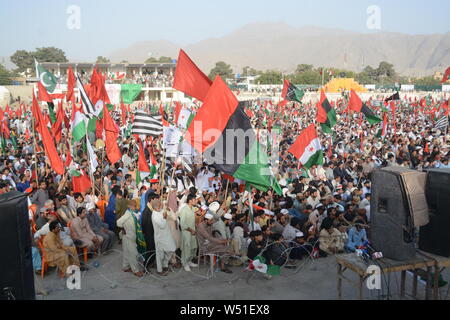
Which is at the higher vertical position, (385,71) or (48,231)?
(385,71)

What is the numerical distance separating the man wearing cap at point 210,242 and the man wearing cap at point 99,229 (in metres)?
1.83

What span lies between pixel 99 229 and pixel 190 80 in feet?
10.4

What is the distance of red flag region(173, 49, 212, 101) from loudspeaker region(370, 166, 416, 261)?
132 inches

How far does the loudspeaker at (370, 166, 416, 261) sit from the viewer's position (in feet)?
18.0

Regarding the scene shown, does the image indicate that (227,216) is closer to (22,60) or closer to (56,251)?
(56,251)

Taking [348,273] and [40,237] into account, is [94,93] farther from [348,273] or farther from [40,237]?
[348,273]

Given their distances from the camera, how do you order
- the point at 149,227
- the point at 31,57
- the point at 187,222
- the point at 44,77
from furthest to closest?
1. the point at 31,57
2. the point at 44,77
3. the point at 187,222
4. the point at 149,227

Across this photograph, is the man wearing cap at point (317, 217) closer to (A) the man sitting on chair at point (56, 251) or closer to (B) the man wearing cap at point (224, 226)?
(B) the man wearing cap at point (224, 226)

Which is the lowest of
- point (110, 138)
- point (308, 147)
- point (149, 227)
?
point (149, 227)

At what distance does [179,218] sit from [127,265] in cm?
113

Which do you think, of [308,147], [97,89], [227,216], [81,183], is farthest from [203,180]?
[97,89]

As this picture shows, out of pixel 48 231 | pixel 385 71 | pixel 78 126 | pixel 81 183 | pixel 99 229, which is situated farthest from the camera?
pixel 385 71

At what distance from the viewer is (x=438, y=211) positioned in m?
5.78

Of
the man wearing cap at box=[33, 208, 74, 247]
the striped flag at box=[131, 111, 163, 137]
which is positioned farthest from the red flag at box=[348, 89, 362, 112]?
the man wearing cap at box=[33, 208, 74, 247]
